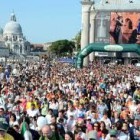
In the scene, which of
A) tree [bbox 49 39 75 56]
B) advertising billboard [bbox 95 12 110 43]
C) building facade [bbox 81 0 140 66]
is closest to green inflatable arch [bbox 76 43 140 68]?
building facade [bbox 81 0 140 66]

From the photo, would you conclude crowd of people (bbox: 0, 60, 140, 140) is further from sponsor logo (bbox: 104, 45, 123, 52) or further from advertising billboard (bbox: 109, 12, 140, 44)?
advertising billboard (bbox: 109, 12, 140, 44)

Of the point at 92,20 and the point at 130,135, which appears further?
the point at 92,20

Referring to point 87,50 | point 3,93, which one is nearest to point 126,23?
point 87,50

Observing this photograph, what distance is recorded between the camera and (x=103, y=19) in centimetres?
8288

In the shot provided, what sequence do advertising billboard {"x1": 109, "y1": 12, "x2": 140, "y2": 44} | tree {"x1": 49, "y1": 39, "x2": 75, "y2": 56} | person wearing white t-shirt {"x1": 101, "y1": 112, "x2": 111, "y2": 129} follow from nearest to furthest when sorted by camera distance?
person wearing white t-shirt {"x1": 101, "y1": 112, "x2": 111, "y2": 129} < advertising billboard {"x1": 109, "y1": 12, "x2": 140, "y2": 44} < tree {"x1": 49, "y1": 39, "x2": 75, "y2": 56}

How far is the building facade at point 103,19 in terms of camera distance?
81.0 metres

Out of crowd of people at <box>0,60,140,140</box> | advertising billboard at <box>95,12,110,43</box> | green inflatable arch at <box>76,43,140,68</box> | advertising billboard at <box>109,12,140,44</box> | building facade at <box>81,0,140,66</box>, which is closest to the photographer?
crowd of people at <box>0,60,140,140</box>

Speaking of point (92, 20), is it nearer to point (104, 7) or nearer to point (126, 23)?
point (104, 7)

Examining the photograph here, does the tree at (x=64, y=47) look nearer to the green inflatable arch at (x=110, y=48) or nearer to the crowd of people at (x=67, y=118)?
the green inflatable arch at (x=110, y=48)

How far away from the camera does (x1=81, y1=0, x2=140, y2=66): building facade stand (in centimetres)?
8100

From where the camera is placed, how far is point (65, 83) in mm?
25656

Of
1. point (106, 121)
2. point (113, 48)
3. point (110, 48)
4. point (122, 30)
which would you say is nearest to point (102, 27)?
point (122, 30)

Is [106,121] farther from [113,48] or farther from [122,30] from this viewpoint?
[122,30]

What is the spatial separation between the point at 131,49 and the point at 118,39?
98.7 ft
